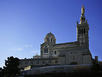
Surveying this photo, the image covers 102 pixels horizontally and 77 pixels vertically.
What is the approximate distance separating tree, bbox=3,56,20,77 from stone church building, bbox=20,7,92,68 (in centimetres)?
2035

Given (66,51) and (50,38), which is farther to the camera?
(50,38)

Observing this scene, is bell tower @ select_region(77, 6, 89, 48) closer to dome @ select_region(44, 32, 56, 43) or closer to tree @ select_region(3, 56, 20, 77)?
dome @ select_region(44, 32, 56, 43)

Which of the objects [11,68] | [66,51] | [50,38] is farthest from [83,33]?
[11,68]

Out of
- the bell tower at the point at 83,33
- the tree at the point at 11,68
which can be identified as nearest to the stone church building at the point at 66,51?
the bell tower at the point at 83,33

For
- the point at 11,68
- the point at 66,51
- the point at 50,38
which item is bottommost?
the point at 11,68

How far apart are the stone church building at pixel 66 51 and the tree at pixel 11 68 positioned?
2035 centimetres

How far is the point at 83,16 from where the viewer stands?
279 ft

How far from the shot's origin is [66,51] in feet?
234

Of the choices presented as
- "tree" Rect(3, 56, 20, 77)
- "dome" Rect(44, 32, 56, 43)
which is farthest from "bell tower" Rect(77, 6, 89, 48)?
"tree" Rect(3, 56, 20, 77)

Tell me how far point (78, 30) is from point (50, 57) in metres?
17.9

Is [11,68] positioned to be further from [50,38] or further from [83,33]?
[83,33]

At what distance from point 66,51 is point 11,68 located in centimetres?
2913

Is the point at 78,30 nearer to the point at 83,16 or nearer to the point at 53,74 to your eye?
the point at 83,16

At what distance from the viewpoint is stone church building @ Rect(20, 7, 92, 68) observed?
67.9 meters
